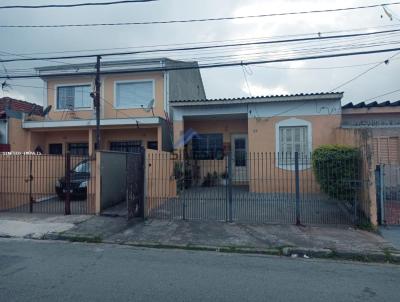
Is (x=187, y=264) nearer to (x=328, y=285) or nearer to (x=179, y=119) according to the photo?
(x=328, y=285)

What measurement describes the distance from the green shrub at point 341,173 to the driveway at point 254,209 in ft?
2.25

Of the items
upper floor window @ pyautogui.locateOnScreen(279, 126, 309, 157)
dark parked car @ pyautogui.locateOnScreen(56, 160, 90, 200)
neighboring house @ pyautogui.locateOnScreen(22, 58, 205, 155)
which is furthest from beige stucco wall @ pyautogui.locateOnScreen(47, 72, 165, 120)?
upper floor window @ pyautogui.locateOnScreen(279, 126, 309, 157)

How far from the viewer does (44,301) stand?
13.9 feet

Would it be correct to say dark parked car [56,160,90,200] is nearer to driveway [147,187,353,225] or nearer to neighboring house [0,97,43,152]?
driveway [147,187,353,225]

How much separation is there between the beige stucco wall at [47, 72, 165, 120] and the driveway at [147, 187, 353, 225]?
7466 millimetres

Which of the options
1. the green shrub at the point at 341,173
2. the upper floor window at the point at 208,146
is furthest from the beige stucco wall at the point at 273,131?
the green shrub at the point at 341,173

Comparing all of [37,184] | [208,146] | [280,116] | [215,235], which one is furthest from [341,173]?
[37,184]

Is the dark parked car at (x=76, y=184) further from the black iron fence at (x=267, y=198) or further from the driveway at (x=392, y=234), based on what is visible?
the driveway at (x=392, y=234)

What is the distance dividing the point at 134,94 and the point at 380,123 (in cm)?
1174

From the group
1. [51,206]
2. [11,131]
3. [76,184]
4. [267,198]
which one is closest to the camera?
[267,198]

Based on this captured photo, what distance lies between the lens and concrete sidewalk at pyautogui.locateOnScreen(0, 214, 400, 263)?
7.02 metres

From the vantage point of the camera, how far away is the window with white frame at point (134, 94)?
1798cm

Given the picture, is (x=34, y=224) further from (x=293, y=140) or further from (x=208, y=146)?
(x=293, y=140)

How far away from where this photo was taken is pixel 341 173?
370 inches
